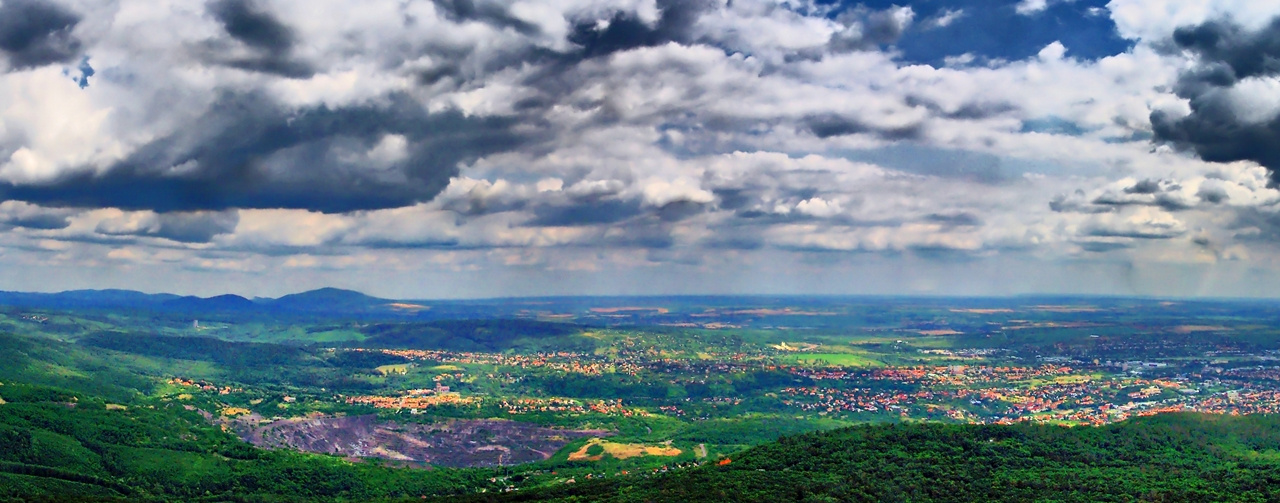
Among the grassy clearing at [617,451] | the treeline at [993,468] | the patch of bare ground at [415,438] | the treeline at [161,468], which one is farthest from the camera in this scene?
the patch of bare ground at [415,438]

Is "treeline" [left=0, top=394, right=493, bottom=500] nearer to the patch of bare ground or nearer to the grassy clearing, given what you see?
the grassy clearing

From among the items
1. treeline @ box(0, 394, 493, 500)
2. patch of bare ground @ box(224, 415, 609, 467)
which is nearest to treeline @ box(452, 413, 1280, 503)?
treeline @ box(0, 394, 493, 500)

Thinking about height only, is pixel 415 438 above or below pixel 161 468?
below

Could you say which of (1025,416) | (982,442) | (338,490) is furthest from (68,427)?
(1025,416)

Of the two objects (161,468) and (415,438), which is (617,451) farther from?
(161,468)

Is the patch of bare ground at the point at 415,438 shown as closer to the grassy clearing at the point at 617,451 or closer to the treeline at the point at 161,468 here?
the grassy clearing at the point at 617,451

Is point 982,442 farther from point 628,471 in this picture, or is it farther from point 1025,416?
point 1025,416

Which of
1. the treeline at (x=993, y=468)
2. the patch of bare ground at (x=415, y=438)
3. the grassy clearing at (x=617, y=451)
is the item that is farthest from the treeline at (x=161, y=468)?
the treeline at (x=993, y=468)

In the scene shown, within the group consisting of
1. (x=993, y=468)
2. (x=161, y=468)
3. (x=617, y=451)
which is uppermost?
(x=993, y=468)

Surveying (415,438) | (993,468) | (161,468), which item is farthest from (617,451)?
(993,468)
